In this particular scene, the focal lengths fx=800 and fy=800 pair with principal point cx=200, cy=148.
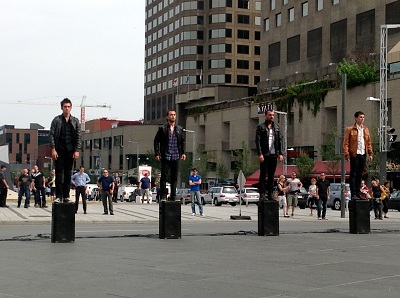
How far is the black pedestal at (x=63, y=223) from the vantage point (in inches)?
468

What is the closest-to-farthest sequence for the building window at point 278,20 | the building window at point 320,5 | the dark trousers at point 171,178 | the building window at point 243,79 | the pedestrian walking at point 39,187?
the dark trousers at point 171,178 → the pedestrian walking at point 39,187 → the building window at point 320,5 → the building window at point 278,20 → the building window at point 243,79

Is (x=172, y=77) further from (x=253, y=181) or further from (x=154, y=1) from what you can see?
(x=253, y=181)

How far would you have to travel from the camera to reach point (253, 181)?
248 ft

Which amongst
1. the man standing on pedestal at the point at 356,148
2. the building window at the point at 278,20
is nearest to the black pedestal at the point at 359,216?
the man standing on pedestal at the point at 356,148

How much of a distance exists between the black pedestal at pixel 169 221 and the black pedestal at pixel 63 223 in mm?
1618

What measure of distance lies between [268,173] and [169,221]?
7.40 ft

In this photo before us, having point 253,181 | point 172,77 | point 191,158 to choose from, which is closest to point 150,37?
point 172,77

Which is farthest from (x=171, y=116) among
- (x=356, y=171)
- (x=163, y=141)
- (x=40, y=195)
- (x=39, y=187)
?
(x=40, y=195)

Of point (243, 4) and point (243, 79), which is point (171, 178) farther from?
point (243, 4)

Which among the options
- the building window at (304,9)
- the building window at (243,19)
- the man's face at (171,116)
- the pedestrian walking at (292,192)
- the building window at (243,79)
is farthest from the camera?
the building window at (243,19)

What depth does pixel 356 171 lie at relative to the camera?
A: 1500 cm

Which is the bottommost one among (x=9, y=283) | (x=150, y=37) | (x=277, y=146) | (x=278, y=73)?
(x=9, y=283)

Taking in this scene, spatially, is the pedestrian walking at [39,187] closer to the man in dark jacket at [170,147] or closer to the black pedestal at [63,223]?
the man in dark jacket at [170,147]

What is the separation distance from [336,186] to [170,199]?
36.7 m
